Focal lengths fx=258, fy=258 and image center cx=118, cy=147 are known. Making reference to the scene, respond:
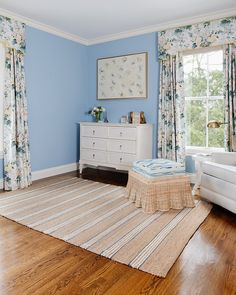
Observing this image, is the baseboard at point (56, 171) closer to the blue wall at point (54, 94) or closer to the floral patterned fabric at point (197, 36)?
the blue wall at point (54, 94)

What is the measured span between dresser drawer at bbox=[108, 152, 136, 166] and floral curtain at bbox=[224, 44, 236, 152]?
1461mm

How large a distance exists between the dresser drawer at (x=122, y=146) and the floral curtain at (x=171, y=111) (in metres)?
0.48

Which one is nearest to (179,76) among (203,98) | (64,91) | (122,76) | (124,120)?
(203,98)

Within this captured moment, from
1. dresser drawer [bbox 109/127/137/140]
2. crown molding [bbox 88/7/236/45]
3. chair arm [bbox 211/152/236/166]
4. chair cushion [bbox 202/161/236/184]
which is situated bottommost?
chair cushion [bbox 202/161/236/184]

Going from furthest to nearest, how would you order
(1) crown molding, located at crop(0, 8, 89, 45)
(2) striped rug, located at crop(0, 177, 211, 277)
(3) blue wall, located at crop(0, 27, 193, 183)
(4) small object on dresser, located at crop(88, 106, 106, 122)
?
(4) small object on dresser, located at crop(88, 106, 106, 122), (3) blue wall, located at crop(0, 27, 193, 183), (1) crown molding, located at crop(0, 8, 89, 45), (2) striped rug, located at crop(0, 177, 211, 277)

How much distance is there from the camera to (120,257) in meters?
1.98

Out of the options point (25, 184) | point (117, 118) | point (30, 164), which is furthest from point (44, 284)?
point (117, 118)

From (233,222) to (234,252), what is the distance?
0.65 metres

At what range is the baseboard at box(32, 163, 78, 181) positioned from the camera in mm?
4352

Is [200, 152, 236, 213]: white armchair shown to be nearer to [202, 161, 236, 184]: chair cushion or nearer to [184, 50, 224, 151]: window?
[202, 161, 236, 184]: chair cushion

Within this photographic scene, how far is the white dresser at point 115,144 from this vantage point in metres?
4.18

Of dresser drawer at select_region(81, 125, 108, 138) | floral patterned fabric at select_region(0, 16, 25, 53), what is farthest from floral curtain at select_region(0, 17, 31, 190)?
dresser drawer at select_region(81, 125, 108, 138)

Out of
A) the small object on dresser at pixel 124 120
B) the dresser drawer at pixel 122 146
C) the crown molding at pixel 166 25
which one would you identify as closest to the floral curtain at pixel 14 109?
the dresser drawer at pixel 122 146

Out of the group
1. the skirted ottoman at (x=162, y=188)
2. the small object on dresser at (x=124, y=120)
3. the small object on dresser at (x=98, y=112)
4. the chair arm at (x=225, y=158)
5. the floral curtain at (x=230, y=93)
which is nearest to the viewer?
the skirted ottoman at (x=162, y=188)
